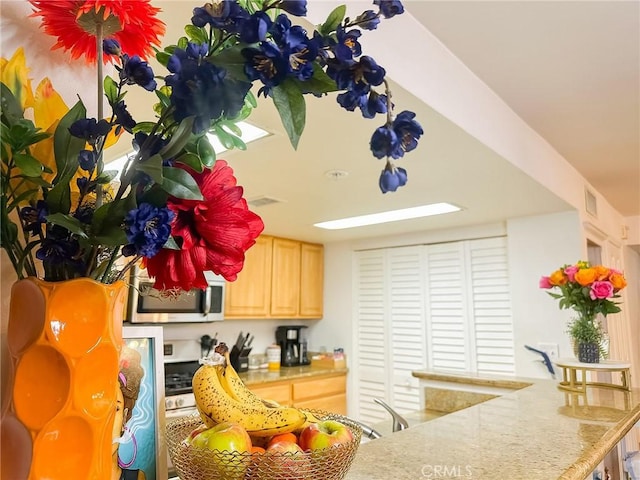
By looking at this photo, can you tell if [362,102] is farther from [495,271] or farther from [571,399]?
[495,271]

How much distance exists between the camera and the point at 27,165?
1.44 feet

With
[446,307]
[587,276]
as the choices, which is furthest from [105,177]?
[446,307]

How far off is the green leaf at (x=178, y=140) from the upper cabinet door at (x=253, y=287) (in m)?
3.44

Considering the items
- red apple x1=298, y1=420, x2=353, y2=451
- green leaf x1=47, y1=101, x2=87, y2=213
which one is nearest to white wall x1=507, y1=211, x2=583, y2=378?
red apple x1=298, y1=420, x2=353, y2=451

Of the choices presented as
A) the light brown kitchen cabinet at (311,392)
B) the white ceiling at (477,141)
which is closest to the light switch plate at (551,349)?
the white ceiling at (477,141)

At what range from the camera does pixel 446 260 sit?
3.89 m

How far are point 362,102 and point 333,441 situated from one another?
44 cm

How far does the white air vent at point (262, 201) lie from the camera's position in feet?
9.49

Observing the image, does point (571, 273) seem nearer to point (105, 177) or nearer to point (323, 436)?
point (323, 436)

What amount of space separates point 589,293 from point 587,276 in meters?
0.09

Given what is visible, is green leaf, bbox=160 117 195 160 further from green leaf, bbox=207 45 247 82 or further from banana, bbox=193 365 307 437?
banana, bbox=193 365 307 437

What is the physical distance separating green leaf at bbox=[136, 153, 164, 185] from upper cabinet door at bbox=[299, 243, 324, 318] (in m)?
4.10

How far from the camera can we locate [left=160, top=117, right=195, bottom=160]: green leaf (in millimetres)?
431

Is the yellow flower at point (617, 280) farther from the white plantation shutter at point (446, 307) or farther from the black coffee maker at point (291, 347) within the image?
the black coffee maker at point (291, 347)
